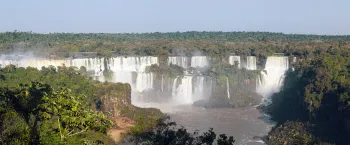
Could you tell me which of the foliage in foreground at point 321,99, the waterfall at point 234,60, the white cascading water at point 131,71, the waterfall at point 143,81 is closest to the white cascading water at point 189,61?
the waterfall at point 234,60

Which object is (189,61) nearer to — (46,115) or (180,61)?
(180,61)

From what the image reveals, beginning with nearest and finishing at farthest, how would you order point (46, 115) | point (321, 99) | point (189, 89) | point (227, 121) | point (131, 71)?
point (46, 115) < point (321, 99) < point (227, 121) < point (131, 71) < point (189, 89)

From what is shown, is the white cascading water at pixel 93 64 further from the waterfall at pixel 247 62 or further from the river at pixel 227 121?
the waterfall at pixel 247 62

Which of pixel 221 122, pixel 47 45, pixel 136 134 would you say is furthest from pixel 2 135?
pixel 47 45

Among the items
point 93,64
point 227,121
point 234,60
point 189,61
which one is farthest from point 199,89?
point 227,121

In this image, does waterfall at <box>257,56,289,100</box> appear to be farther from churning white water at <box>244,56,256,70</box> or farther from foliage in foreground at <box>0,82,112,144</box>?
foliage in foreground at <box>0,82,112,144</box>

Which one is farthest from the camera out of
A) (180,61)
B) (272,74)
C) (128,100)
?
(180,61)
